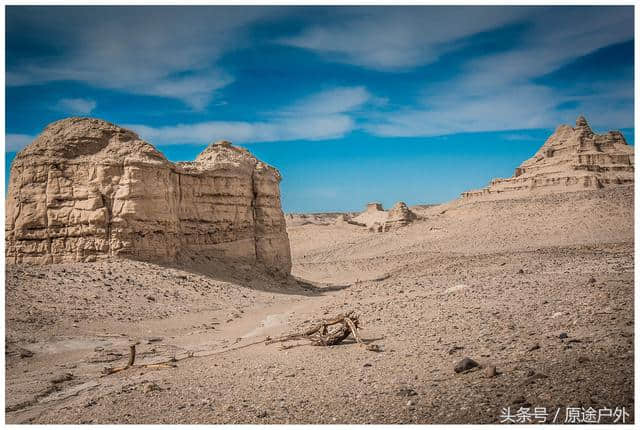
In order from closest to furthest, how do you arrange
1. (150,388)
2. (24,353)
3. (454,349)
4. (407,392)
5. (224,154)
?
(407,392), (150,388), (454,349), (24,353), (224,154)

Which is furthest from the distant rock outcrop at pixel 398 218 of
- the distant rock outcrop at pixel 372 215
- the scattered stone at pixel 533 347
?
the scattered stone at pixel 533 347

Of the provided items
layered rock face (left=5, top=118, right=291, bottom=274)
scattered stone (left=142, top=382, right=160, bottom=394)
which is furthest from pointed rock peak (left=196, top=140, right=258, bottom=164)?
scattered stone (left=142, top=382, right=160, bottom=394)

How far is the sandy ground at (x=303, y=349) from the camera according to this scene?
5.30 meters

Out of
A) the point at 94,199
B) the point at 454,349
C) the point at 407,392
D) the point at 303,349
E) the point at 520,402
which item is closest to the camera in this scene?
the point at 520,402

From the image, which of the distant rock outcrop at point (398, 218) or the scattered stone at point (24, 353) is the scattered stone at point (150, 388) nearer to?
the scattered stone at point (24, 353)

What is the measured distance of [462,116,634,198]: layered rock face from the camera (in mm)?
53531

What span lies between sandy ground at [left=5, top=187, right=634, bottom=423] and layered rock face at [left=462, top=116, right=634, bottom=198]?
43.4 metres

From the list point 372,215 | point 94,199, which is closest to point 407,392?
point 94,199

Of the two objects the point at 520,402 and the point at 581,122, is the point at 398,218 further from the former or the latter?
the point at 520,402

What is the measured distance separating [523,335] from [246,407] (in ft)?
12.8

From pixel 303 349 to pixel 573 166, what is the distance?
189 ft

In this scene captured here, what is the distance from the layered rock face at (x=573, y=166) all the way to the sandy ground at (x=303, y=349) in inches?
1710

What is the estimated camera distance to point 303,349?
8281mm

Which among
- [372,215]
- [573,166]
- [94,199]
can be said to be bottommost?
[94,199]
